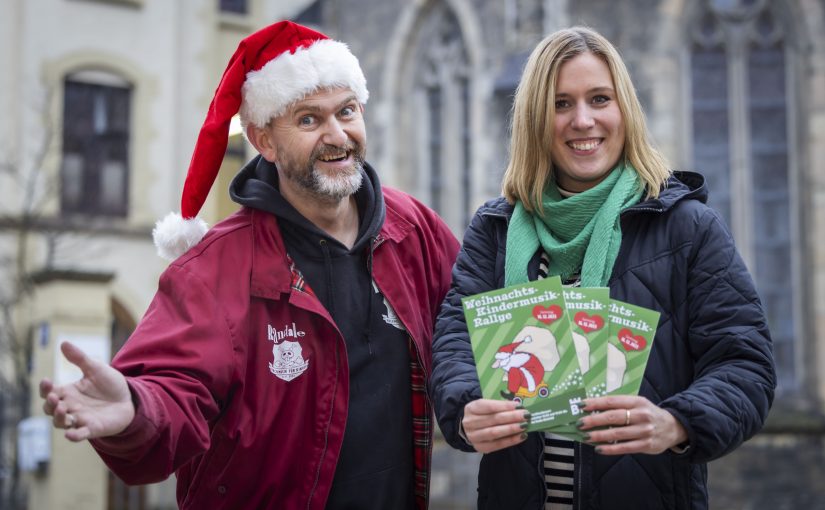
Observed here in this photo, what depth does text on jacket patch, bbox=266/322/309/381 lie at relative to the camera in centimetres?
374

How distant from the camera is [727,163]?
42.8ft

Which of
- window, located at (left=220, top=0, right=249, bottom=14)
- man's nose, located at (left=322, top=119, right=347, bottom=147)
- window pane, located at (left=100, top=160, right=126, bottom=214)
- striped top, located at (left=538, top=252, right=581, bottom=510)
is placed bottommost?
striped top, located at (left=538, top=252, right=581, bottom=510)

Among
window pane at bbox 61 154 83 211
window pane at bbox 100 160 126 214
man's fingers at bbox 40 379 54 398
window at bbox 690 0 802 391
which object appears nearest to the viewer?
man's fingers at bbox 40 379 54 398

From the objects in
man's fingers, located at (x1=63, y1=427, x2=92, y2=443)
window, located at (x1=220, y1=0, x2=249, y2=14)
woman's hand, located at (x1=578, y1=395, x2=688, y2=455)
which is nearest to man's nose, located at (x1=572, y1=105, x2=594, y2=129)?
woman's hand, located at (x1=578, y1=395, x2=688, y2=455)

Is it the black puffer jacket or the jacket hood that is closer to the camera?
the black puffer jacket

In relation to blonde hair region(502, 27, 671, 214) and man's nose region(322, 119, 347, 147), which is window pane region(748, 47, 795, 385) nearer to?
man's nose region(322, 119, 347, 147)

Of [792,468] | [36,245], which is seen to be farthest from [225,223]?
[36,245]

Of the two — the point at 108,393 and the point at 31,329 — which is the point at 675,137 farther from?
the point at 108,393

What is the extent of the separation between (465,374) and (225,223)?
3.87 ft

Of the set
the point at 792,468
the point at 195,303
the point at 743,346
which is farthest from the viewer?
the point at 792,468

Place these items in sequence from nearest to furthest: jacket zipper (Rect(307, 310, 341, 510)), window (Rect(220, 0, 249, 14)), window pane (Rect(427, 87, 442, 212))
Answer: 1. jacket zipper (Rect(307, 310, 341, 510))
2. window pane (Rect(427, 87, 442, 212))
3. window (Rect(220, 0, 249, 14))

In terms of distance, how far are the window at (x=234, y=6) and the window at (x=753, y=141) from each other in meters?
11.1

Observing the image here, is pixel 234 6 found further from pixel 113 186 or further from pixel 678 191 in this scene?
pixel 678 191

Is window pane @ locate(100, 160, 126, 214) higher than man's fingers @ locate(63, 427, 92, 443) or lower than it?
higher
